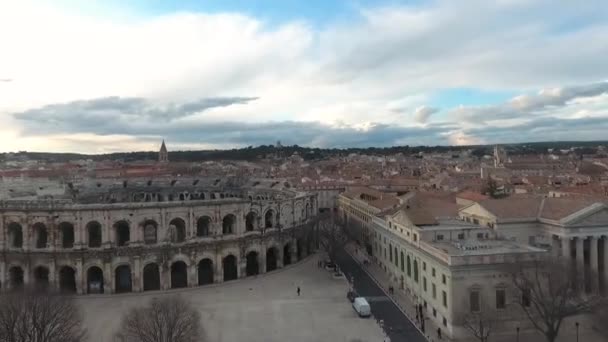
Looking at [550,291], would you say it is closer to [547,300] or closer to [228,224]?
[547,300]

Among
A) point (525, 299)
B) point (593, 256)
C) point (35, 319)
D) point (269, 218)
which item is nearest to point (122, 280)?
point (269, 218)

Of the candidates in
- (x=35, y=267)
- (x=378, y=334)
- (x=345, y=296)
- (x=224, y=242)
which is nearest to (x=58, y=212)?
(x=35, y=267)

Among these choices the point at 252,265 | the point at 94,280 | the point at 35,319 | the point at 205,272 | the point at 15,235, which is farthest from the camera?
the point at 252,265

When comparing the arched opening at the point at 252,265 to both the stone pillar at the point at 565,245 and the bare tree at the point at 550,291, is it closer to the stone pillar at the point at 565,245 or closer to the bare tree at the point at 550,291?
the bare tree at the point at 550,291

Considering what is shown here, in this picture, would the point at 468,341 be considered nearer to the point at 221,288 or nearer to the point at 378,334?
the point at 378,334

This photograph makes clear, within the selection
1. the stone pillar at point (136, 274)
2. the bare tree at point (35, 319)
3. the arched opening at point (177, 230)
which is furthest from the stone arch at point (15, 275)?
the bare tree at point (35, 319)
